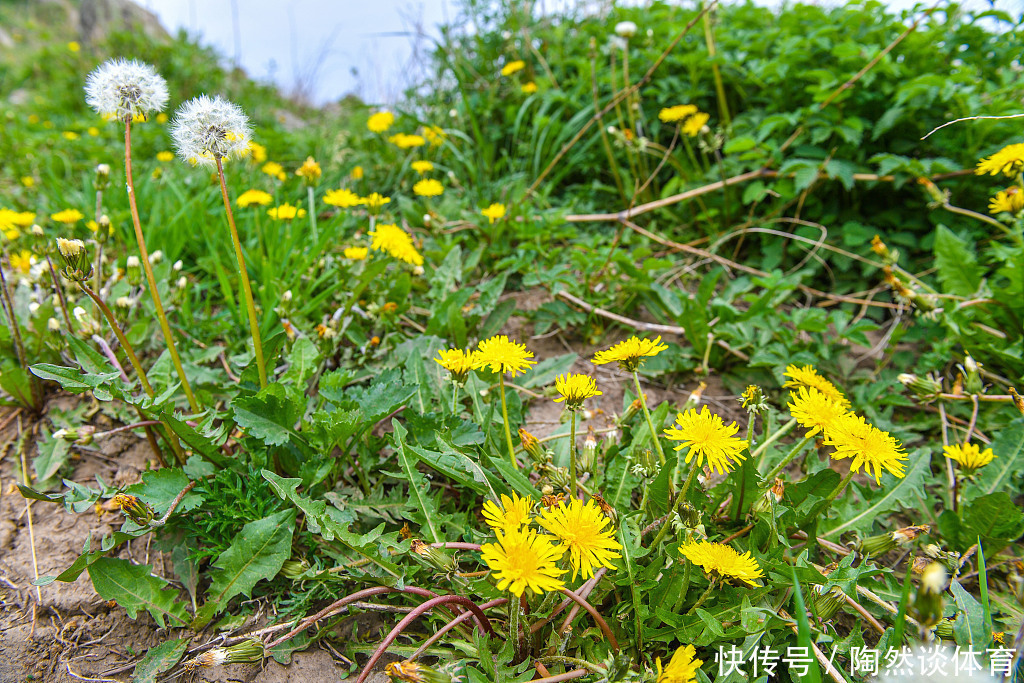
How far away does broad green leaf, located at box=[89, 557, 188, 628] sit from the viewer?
4.27ft

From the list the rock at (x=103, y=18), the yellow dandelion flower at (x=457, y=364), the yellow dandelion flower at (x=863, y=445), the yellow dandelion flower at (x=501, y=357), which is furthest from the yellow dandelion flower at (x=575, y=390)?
the rock at (x=103, y=18)

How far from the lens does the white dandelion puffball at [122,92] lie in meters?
1.33

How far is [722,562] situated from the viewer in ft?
3.56

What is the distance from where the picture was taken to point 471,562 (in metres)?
1.40

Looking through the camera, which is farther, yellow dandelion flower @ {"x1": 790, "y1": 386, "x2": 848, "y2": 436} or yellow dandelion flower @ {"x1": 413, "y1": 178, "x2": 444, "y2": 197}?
yellow dandelion flower @ {"x1": 413, "y1": 178, "x2": 444, "y2": 197}

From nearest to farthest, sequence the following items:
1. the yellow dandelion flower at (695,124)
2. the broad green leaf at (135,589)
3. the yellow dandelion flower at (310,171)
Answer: the broad green leaf at (135,589) < the yellow dandelion flower at (310,171) < the yellow dandelion flower at (695,124)

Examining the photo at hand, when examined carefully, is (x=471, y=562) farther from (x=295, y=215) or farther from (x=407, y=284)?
(x=295, y=215)

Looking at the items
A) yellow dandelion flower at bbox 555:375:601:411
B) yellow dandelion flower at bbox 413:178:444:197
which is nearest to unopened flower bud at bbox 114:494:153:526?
yellow dandelion flower at bbox 555:375:601:411

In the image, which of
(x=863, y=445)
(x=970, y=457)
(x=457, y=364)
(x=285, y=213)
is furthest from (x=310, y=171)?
(x=970, y=457)

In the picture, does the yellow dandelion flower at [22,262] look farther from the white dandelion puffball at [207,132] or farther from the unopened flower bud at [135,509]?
the unopened flower bud at [135,509]

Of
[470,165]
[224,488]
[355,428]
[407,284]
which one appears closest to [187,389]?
[224,488]

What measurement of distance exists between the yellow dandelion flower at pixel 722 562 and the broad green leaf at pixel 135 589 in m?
1.18

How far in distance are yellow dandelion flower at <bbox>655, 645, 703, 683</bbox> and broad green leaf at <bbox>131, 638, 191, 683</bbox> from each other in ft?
3.39

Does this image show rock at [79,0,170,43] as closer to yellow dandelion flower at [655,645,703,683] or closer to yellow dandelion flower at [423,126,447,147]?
yellow dandelion flower at [423,126,447,147]
